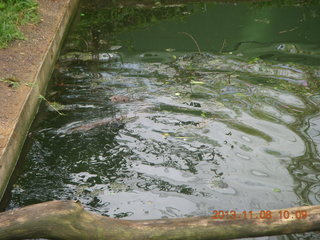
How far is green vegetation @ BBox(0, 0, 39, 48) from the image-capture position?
707 cm

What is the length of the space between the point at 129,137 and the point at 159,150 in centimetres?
40

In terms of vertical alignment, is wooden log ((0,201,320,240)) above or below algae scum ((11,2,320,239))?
below

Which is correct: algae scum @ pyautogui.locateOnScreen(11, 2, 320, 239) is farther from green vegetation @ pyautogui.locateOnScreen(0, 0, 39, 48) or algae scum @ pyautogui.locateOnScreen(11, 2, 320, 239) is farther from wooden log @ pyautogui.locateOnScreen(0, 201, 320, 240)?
wooden log @ pyautogui.locateOnScreen(0, 201, 320, 240)

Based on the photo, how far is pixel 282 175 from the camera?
16.1 feet

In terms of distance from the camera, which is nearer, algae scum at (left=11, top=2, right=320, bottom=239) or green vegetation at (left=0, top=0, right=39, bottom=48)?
algae scum at (left=11, top=2, right=320, bottom=239)

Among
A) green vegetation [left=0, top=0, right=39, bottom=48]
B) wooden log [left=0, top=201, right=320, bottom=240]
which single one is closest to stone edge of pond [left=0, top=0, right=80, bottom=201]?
green vegetation [left=0, top=0, right=39, bottom=48]

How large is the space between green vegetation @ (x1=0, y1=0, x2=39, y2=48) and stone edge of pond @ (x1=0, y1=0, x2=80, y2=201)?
1.37ft

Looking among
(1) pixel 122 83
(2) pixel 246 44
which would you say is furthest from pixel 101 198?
(2) pixel 246 44

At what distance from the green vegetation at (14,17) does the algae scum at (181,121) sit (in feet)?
2.27

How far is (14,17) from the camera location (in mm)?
7656

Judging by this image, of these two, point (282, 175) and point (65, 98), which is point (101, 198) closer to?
point (282, 175)

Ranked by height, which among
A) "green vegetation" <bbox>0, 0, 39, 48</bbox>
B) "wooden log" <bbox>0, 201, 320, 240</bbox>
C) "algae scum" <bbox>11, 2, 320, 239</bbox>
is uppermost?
"green vegetation" <bbox>0, 0, 39, 48</bbox>

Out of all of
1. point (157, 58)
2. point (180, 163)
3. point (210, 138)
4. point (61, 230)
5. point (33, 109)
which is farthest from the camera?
point (157, 58)

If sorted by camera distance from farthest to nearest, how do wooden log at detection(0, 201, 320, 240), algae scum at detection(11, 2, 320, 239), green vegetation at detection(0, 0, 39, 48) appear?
green vegetation at detection(0, 0, 39, 48), algae scum at detection(11, 2, 320, 239), wooden log at detection(0, 201, 320, 240)
